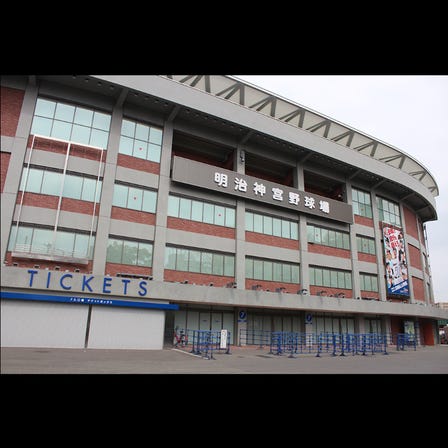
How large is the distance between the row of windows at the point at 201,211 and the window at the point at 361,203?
791cm

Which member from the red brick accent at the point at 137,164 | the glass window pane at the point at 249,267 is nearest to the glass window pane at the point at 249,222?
the glass window pane at the point at 249,267

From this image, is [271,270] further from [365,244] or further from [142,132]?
[142,132]

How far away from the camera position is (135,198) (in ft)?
43.3

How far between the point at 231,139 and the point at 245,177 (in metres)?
1.84

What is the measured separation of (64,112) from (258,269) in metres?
9.58

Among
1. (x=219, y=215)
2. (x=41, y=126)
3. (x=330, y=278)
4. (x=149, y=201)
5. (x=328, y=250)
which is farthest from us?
(x=328, y=250)

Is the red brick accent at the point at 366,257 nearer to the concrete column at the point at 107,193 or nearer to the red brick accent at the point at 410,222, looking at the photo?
the red brick accent at the point at 410,222

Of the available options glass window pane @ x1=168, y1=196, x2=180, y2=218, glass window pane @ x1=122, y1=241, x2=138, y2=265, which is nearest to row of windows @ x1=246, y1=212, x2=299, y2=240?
glass window pane @ x1=168, y1=196, x2=180, y2=218

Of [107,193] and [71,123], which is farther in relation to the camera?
[107,193]

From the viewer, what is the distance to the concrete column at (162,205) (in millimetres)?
13133

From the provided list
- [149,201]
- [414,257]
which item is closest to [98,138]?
[149,201]
